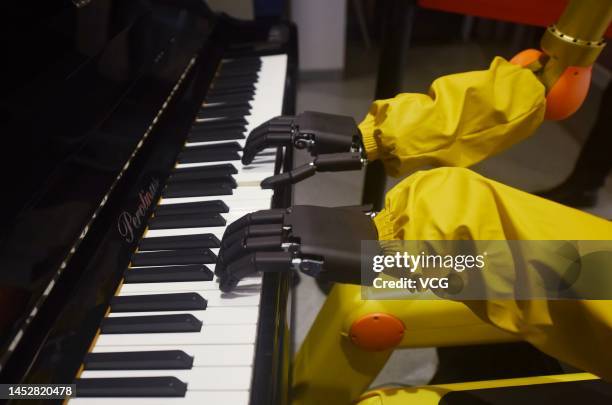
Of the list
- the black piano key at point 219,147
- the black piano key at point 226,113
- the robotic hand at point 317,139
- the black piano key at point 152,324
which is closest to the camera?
the black piano key at point 152,324

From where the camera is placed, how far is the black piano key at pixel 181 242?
0.68 meters

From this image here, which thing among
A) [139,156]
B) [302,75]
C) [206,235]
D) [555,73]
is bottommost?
[206,235]

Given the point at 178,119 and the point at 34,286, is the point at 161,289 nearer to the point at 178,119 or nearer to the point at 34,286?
the point at 34,286

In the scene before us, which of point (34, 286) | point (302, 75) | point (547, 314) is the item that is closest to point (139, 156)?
point (34, 286)

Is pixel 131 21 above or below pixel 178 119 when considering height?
above

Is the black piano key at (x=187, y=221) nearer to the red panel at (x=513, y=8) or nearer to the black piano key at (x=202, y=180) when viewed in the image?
the black piano key at (x=202, y=180)

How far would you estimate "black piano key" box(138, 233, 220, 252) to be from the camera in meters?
0.68

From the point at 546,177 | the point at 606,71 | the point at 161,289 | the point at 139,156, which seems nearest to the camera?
the point at 161,289

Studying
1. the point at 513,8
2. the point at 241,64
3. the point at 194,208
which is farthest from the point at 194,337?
the point at 513,8

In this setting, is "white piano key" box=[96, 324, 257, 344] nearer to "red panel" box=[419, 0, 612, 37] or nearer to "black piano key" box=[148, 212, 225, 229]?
"black piano key" box=[148, 212, 225, 229]

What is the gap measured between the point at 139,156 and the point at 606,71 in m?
3.00

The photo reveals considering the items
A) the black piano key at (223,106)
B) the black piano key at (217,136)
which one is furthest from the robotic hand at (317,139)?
the black piano key at (223,106)

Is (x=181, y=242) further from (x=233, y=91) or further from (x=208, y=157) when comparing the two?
(x=233, y=91)

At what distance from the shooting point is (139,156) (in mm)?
778
